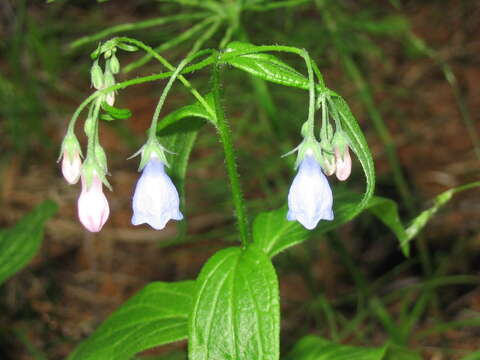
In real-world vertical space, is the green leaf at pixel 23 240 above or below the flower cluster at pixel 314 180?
above

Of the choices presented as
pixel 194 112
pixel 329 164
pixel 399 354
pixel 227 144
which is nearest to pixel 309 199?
pixel 329 164

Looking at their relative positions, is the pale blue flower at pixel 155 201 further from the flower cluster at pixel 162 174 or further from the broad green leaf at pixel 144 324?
the broad green leaf at pixel 144 324

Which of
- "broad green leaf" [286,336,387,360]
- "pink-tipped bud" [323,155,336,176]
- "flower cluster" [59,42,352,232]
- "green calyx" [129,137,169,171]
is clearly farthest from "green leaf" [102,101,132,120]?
"broad green leaf" [286,336,387,360]

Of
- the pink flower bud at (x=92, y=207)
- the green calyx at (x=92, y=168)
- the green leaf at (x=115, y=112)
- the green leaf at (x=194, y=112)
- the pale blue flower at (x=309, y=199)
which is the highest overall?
the green leaf at (x=194, y=112)

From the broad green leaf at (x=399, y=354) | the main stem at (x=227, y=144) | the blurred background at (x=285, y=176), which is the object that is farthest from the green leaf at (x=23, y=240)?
the broad green leaf at (x=399, y=354)

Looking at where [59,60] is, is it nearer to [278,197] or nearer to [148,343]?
[278,197]

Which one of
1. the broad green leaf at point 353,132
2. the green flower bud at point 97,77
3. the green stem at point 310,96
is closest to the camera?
the green stem at point 310,96
